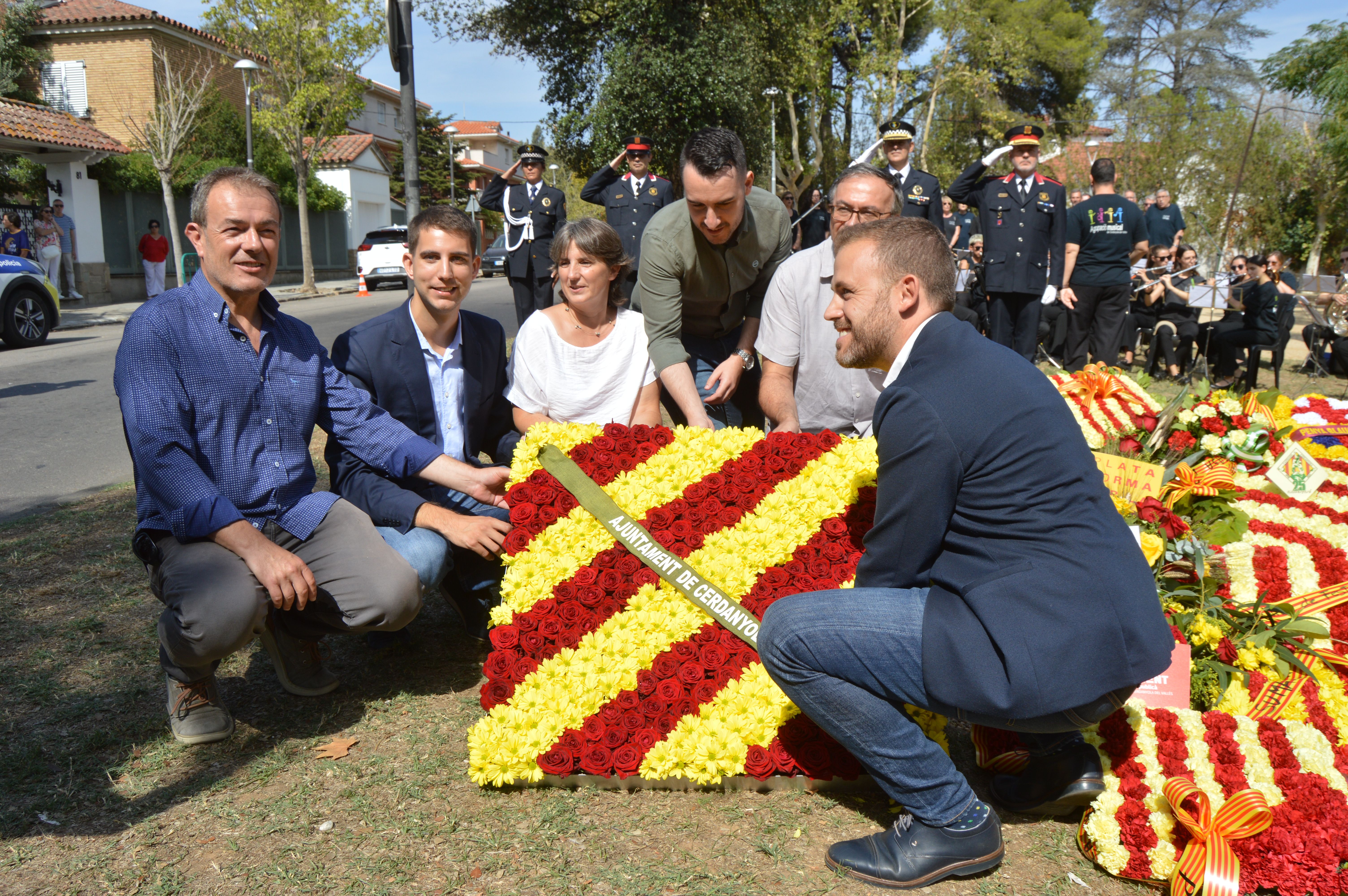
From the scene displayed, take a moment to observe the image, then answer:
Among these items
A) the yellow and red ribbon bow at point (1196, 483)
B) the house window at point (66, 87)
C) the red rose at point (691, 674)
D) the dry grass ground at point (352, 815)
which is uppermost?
the house window at point (66, 87)

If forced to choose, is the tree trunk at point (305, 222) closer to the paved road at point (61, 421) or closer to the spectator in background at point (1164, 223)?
the paved road at point (61, 421)

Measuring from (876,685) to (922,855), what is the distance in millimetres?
474

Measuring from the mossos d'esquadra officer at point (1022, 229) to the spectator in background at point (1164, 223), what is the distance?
524cm

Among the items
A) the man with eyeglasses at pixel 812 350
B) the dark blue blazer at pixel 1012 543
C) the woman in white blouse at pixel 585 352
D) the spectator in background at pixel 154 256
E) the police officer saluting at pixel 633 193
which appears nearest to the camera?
the dark blue blazer at pixel 1012 543

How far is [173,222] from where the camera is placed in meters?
23.7

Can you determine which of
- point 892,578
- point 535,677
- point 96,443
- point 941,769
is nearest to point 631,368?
point 535,677

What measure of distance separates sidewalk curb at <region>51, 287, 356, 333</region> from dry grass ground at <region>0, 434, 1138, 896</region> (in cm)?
1124

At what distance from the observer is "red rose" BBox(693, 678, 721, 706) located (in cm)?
297

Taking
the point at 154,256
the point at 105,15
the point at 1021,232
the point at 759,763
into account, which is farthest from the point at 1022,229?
the point at 105,15

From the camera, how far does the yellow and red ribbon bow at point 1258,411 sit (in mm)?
4316

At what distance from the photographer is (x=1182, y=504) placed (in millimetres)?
3730

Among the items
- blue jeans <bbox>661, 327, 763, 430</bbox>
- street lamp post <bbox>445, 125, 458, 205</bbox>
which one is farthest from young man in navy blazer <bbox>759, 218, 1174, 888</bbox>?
street lamp post <bbox>445, 125, 458, 205</bbox>

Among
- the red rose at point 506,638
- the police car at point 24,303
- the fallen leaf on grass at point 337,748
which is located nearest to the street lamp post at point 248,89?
the police car at point 24,303

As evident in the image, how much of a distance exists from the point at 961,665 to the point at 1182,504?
2033 millimetres
